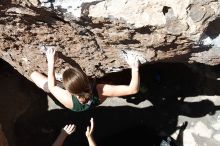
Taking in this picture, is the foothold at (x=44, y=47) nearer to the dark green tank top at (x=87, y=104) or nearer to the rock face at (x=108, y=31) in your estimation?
the rock face at (x=108, y=31)

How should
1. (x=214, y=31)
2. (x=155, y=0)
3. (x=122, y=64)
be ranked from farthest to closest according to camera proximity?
1. (x=122, y=64)
2. (x=214, y=31)
3. (x=155, y=0)

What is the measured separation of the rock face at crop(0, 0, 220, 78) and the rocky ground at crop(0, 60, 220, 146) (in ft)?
2.64

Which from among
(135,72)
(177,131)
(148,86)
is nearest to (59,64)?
(135,72)

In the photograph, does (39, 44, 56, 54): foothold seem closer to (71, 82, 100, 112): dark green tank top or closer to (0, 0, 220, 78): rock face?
(0, 0, 220, 78): rock face

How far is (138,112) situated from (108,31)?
5.22ft

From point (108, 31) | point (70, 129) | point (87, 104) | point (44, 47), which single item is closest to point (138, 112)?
point (70, 129)

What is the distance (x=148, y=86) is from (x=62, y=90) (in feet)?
4.23

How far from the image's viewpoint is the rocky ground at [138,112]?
4180mm

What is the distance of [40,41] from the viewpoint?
10.7 ft

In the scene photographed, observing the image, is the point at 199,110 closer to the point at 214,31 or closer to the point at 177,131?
the point at 177,131

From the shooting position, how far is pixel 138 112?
14.2 ft

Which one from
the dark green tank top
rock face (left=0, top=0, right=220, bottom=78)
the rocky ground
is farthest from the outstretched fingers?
the rocky ground

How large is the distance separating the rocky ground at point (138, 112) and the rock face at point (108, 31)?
80cm

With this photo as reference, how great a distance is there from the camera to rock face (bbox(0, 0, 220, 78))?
2.63 meters
